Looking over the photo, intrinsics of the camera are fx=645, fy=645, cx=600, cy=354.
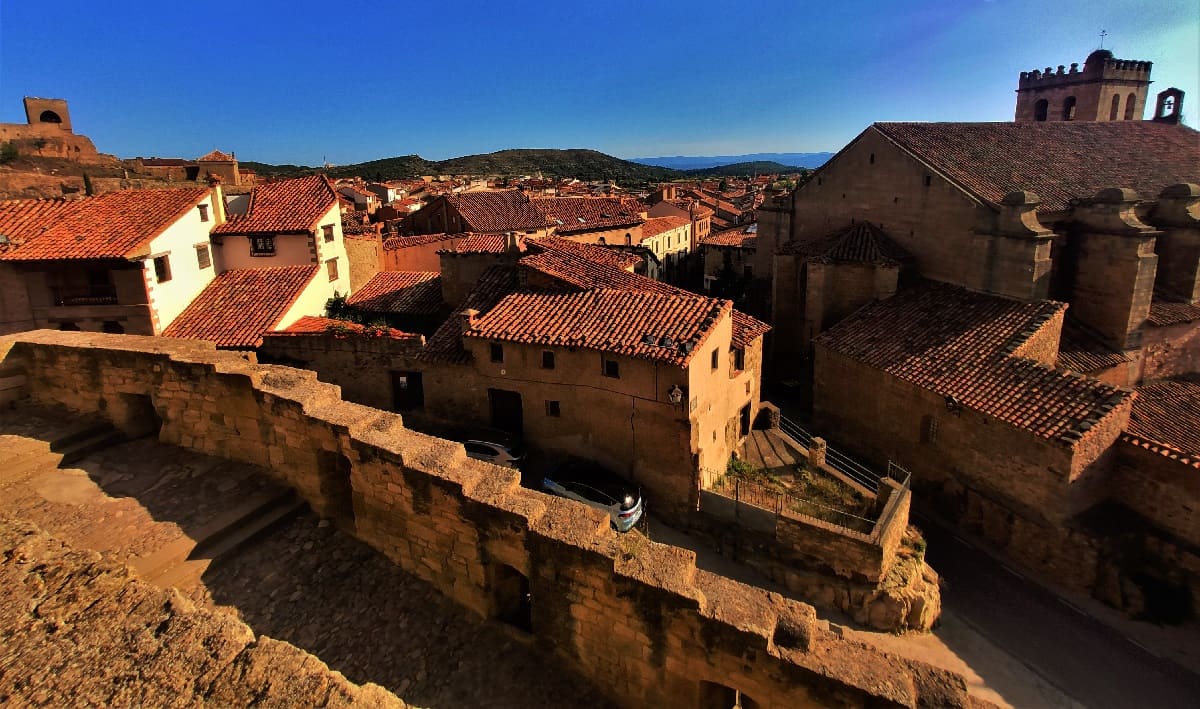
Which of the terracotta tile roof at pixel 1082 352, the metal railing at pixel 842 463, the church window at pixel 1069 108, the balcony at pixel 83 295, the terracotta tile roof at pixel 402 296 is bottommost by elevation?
the metal railing at pixel 842 463

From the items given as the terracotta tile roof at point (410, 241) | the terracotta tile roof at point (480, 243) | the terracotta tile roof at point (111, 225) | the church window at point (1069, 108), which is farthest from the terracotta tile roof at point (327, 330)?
the church window at point (1069, 108)

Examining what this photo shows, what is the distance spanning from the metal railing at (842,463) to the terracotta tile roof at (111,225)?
20.9 metres

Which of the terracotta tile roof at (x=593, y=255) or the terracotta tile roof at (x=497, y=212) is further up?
the terracotta tile roof at (x=497, y=212)

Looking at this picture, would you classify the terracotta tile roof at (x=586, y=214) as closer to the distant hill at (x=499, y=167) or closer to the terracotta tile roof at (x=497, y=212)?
the terracotta tile roof at (x=497, y=212)

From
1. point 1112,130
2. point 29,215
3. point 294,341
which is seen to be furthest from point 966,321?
point 29,215

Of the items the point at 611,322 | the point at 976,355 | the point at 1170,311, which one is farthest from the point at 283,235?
the point at 1170,311

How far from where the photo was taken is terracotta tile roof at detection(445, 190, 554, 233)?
40.1 m

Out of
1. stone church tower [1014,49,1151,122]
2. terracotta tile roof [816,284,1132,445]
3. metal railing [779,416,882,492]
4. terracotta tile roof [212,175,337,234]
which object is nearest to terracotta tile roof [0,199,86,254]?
terracotta tile roof [212,175,337,234]

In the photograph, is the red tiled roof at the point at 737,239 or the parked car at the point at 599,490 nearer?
the parked car at the point at 599,490

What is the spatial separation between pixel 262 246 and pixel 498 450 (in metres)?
13.4

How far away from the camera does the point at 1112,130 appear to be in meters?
28.7

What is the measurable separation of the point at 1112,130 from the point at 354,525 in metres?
35.0

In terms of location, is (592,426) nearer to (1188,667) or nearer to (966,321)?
(966,321)

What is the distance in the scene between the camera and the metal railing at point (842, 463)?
1884 cm
